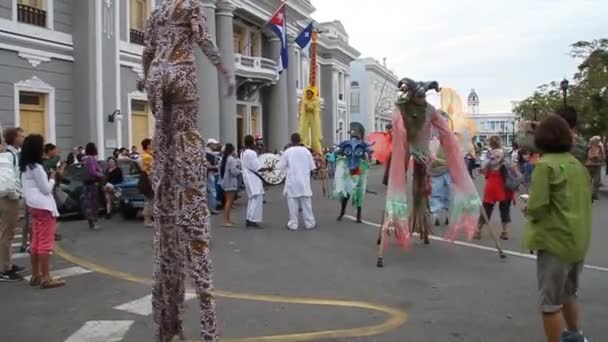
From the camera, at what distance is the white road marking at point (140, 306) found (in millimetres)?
6340

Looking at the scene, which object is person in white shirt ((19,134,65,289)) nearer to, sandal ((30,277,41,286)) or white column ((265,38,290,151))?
sandal ((30,277,41,286))

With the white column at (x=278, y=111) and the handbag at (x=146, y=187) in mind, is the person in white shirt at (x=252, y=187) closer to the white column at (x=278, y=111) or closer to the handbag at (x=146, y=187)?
the handbag at (x=146, y=187)

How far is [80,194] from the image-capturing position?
49.9 ft

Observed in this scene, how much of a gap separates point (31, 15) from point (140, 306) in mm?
15787

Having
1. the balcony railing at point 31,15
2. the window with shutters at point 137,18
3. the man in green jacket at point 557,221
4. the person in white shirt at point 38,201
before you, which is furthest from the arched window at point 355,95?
the man in green jacket at point 557,221

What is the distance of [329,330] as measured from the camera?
18.4 feet

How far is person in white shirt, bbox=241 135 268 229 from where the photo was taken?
13.7 meters

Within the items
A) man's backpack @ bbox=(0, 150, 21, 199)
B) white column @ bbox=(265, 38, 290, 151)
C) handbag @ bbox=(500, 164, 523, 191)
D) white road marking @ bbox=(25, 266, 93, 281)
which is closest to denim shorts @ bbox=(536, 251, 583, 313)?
white road marking @ bbox=(25, 266, 93, 281)

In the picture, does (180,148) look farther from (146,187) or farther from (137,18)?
(137,18)

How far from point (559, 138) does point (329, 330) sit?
2505 mm

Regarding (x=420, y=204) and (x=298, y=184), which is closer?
(x=420, y=204)

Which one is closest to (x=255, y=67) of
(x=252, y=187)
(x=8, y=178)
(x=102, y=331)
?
(x=252, y=187)

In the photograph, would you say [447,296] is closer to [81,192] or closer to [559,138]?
[559,138]

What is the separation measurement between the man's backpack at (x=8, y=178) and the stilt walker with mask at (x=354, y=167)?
7.87m
